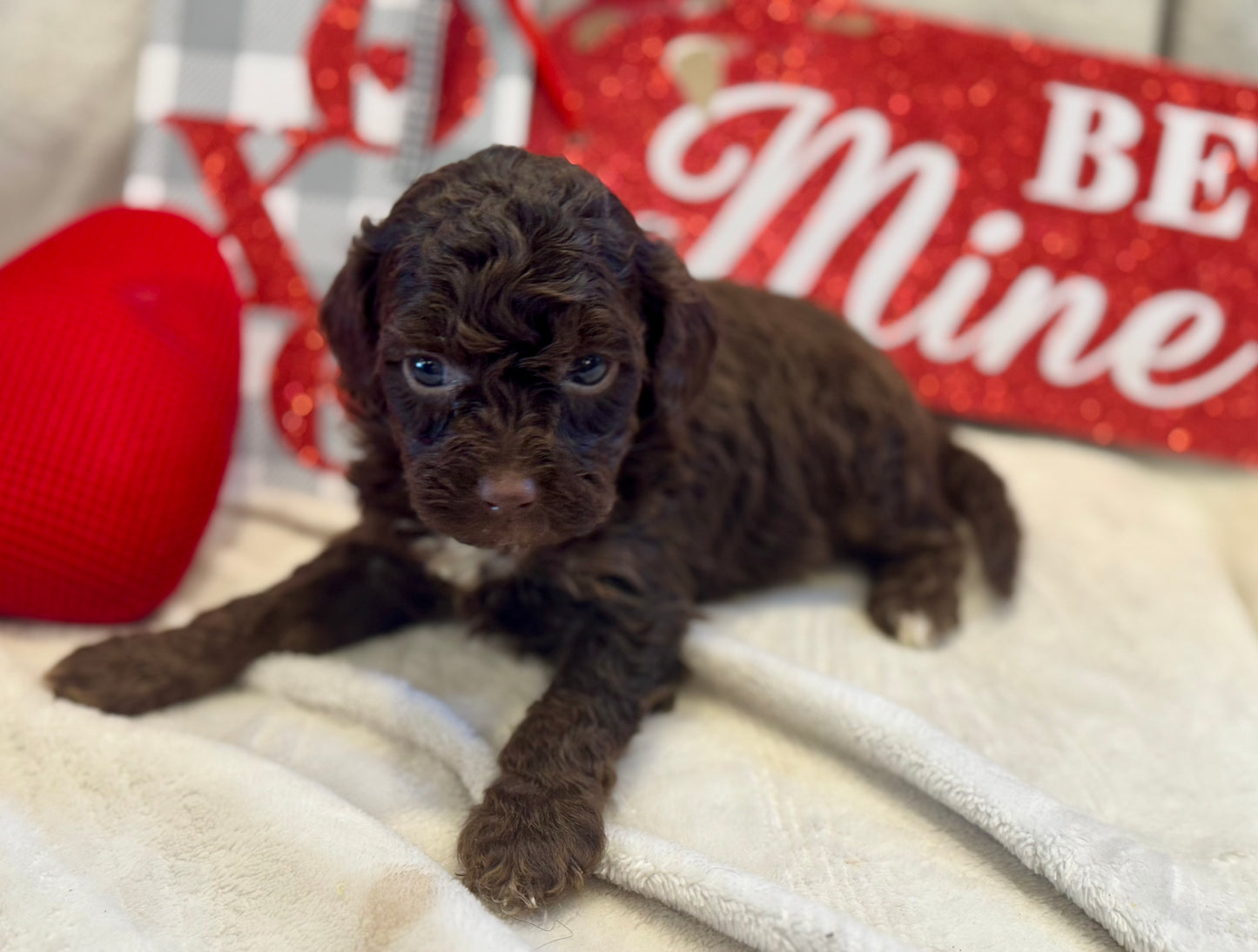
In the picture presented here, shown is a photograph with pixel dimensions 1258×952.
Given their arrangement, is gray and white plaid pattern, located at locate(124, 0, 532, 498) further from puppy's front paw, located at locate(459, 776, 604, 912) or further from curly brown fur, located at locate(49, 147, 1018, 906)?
puppy's front paw, located at locate(459, 776, 604, 912)

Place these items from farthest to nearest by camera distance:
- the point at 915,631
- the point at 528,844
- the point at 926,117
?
the point at 926,117 < the point at 915,631 < the point at 528,844

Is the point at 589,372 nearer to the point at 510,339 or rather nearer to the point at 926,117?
the point at 510,339

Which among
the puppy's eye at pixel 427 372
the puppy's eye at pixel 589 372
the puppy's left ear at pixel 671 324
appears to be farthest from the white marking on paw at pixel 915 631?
the puppy's eye at pixel 427 372

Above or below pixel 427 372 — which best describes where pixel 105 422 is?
below

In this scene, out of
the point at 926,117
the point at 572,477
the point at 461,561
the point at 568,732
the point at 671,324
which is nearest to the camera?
the point at 572,477

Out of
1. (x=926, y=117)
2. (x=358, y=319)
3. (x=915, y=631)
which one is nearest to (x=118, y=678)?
(x=358, y=319)

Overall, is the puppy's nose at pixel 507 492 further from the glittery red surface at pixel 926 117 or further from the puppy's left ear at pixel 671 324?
the glittery red surface at pixel 926 117

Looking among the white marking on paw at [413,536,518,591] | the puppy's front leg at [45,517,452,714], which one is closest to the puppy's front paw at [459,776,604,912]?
the white marking on paw at [413,536,518,591]
